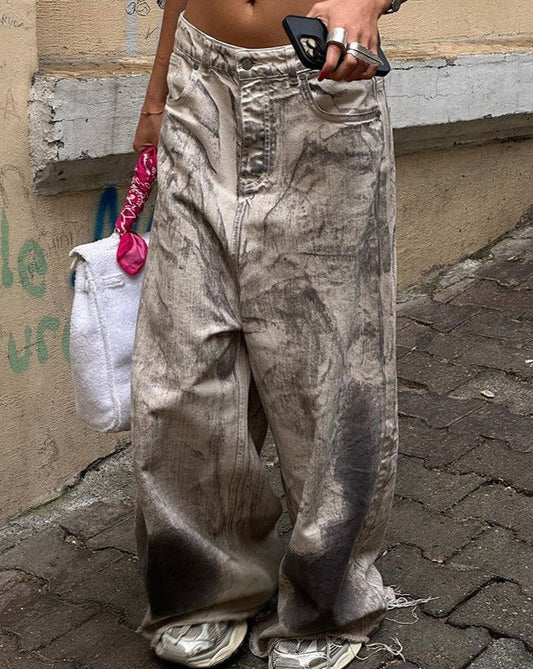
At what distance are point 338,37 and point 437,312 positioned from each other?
2492 mm

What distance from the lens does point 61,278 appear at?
3.09 meters

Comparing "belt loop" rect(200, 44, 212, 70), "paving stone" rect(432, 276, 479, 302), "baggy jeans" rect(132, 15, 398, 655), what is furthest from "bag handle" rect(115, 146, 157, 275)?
"paving stone" rect(432, 276, 479, 302)

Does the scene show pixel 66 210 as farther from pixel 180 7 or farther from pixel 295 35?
pixel 295 35

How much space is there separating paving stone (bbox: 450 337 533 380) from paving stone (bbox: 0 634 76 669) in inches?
74.2

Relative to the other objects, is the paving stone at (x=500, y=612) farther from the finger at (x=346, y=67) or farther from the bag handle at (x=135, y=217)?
the finger at (x=346, y=67)

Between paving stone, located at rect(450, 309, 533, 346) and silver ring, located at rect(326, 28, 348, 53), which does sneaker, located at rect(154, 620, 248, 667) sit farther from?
paving stone, located at rect(450, 309, 533, 346)

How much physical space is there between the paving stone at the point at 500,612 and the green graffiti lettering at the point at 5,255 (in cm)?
134

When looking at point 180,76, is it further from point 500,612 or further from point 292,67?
point 500,612

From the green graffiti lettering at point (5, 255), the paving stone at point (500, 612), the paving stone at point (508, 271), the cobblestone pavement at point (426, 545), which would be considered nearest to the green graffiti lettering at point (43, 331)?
the green graffiti lettering at point (5, 255)

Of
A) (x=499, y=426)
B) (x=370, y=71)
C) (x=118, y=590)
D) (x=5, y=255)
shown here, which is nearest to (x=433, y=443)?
(x=499, y=426)

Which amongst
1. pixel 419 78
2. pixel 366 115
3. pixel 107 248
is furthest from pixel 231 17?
pixel 419 78

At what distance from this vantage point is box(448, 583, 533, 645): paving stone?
2521 millimetres

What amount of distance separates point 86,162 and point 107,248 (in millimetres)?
624

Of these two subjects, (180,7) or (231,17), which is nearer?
(231,17)
